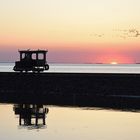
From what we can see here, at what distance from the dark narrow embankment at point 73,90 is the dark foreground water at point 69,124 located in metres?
5.35

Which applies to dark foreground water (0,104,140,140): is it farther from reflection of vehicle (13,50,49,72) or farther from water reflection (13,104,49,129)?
reflection of vehicle (13,50,49,72)

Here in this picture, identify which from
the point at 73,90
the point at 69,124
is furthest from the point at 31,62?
the point at 69,124

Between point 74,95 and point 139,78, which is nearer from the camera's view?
point 74,95

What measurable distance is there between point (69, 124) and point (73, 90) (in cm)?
2026

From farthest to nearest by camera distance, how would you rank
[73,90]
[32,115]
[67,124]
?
[73,90]
[32,115]
[67,124]

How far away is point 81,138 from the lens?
21094mm

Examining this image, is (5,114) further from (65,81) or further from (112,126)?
(65,81)

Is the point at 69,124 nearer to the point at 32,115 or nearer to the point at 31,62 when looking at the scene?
the point at 32,115

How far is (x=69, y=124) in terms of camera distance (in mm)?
25547

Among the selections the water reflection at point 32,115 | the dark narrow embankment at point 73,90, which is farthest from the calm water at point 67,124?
the dark narrow embankment at point 73,90

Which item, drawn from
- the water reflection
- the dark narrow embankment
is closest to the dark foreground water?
the water reflection

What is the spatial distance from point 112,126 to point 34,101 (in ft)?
49.1

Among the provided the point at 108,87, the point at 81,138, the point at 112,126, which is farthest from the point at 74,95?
the point at 81,138

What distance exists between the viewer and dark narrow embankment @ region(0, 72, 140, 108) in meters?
39.0
